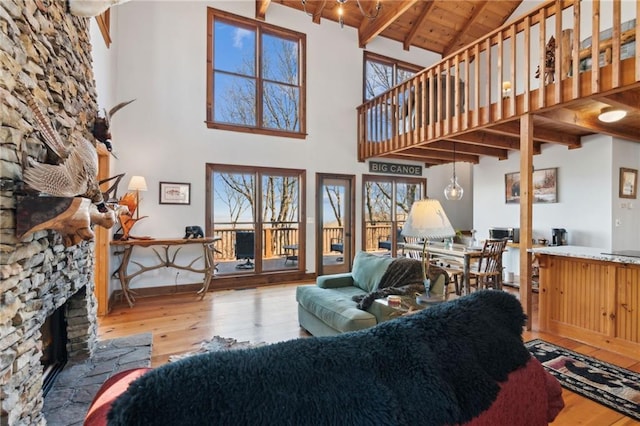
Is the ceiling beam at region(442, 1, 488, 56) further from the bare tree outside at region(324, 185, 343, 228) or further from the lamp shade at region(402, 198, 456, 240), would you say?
the lamp shade at region(402, 198, 456, 240)

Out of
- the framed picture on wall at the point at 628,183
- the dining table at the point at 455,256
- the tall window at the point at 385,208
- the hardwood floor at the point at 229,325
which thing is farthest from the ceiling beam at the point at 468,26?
the hardwood floor at the point at 229,325

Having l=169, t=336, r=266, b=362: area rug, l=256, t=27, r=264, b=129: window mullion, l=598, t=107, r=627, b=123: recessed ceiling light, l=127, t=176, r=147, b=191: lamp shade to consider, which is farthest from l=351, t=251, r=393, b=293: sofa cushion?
l=256, t=27, r=264, b=129: window mullion

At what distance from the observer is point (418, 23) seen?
6879 mm

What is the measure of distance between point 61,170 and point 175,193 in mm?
3489

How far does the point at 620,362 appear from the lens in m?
2.71

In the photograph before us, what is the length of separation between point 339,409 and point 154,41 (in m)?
5.95

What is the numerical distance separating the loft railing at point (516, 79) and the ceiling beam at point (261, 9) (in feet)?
8.41

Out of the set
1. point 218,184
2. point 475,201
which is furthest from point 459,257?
point 218,184

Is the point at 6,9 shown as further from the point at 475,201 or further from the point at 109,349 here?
the point at 475,201

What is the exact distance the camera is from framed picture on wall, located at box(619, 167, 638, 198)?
4.69 meters

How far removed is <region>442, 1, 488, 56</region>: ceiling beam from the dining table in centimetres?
520

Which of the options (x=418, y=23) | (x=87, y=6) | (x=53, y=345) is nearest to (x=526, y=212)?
(x=87, y=6)

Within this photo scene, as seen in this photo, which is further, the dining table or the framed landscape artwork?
the framed landscape artwork

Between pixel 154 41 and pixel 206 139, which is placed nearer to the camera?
pixel 154 41
